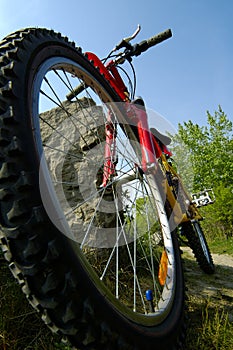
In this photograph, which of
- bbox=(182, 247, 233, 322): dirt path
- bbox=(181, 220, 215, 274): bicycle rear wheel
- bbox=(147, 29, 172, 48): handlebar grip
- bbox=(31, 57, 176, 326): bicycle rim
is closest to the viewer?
bbox=(31, 57, 176, 326): bicycle rim

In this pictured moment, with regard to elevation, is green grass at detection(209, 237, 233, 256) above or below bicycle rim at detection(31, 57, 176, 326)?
below

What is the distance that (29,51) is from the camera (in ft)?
2.37

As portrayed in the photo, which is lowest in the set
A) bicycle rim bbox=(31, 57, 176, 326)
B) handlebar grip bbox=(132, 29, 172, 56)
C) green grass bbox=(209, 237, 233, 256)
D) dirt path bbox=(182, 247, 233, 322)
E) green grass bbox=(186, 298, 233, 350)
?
green grass bbox=(209, 237, 233, 256)

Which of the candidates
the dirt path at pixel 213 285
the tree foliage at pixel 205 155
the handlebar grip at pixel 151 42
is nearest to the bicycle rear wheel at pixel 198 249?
the dirt path at pixel 213 285

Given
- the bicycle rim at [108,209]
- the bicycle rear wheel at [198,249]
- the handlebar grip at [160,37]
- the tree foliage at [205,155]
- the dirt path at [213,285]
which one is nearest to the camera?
the bicycle rim at [108,209]

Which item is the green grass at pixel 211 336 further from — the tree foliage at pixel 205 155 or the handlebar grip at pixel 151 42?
the tree foliage at pixel 205 155

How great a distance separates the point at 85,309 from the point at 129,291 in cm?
108

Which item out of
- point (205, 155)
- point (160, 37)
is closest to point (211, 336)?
point (160, 37)

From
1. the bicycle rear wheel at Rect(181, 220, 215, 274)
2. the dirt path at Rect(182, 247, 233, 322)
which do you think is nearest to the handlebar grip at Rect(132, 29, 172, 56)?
the bicycle rear wheel at Rect(181, 220, 215, 274)

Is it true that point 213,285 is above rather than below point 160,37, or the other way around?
below

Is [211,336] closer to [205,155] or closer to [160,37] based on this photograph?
[160,37]

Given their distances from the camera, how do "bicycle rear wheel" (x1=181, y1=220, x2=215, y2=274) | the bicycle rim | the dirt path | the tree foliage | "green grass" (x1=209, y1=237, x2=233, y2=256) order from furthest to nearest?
the tree foliage, "green grass" (x1=209, y1=237, x2=233, y2=256), "bicycle rear wheel" (x1=181, y1=220, x2=215, y2=274), the dirt path, the bicycle rim

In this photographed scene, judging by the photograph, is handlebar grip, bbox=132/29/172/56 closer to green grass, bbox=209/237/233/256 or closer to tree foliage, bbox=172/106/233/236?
green grass, bbox=209/237/233/256

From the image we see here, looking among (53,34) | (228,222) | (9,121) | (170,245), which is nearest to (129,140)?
(170,245)
